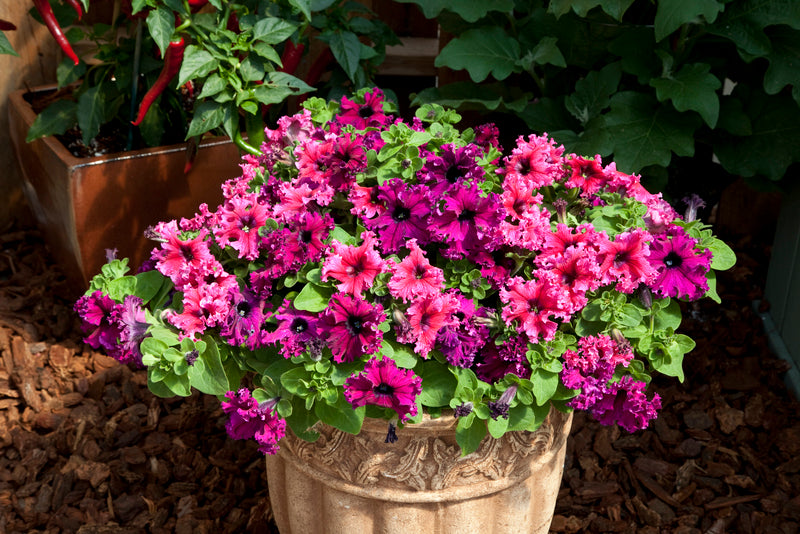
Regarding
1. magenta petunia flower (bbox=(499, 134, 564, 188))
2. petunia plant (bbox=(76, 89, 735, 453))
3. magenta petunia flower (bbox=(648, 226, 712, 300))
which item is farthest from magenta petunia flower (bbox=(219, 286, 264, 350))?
magenta petunia flower (bbox=(648, 226, 712, 300))

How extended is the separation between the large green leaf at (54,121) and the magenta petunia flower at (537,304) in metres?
1.46

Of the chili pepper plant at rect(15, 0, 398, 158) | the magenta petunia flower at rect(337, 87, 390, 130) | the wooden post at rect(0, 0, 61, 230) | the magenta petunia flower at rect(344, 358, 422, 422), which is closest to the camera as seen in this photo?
the magenta petunia flower at rect(344, 358, 422, 422)

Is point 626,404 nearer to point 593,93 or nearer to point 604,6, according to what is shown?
point 604,6

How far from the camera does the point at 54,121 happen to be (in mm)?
2154

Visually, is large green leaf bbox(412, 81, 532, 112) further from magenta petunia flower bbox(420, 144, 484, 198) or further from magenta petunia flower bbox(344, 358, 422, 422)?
magenta petunia flower bbox(344, 358, 422, 422)

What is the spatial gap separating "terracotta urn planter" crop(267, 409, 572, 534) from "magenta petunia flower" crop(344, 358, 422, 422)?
110mm

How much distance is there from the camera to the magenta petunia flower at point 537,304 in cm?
119

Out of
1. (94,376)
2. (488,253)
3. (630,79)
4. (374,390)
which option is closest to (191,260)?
(374,390)

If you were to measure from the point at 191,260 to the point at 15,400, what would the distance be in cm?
111

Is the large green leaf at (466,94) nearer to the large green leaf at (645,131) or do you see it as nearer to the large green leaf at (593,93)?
the large green leaf at (593,93)

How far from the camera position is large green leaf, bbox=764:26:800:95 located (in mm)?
1900

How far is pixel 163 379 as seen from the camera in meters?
1.24

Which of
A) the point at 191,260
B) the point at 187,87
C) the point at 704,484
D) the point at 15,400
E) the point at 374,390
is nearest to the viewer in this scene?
the point at 374,390

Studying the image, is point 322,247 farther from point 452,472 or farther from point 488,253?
point 452,472
